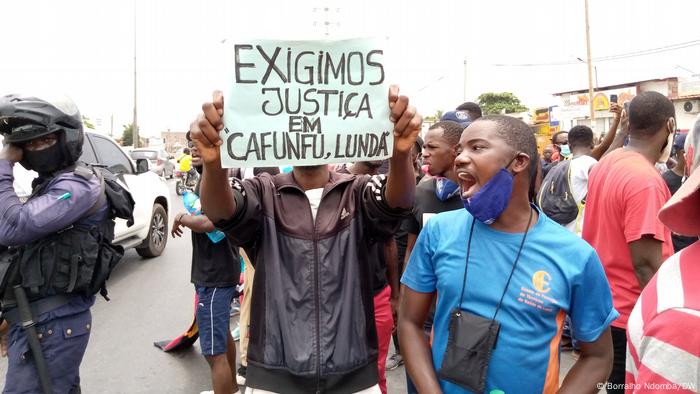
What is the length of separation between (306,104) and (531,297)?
107cm

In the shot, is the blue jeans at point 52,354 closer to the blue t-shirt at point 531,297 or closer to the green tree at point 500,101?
the blue t-shirt at point 531,297

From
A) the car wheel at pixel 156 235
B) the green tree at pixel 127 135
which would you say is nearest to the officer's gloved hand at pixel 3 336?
the car wheel at pixel 156 235

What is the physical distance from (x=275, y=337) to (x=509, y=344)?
0.87 meters

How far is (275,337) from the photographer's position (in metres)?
1.93

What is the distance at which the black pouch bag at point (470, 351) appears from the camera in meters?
1.70

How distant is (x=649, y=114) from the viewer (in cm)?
283

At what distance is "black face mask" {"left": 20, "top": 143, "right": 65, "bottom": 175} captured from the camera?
260 centimetres

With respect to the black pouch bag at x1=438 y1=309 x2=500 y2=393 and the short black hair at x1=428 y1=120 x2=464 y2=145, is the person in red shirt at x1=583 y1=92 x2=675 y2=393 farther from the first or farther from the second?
A: the black pouch bag at x1=438 y1=309 x2=500 y2=393

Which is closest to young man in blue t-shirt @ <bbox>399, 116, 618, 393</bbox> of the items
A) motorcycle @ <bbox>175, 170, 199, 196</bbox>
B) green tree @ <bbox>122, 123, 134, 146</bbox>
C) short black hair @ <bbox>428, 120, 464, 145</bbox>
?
short black hair @ <bbox>428, 120, 464, 145</bbox>

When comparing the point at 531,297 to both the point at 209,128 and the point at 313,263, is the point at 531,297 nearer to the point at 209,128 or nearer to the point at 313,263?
the point at 313,263

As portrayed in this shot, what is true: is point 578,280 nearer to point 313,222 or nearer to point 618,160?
point 313,222

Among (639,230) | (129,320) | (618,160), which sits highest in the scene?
(618,160)

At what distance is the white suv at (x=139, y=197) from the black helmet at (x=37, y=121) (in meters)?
3.66

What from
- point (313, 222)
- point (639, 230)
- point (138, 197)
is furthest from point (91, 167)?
point (138, 197)
